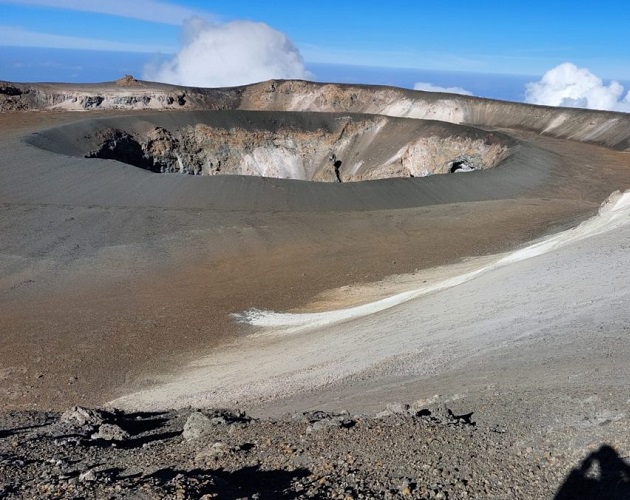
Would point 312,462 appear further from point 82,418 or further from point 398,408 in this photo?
point 82,418

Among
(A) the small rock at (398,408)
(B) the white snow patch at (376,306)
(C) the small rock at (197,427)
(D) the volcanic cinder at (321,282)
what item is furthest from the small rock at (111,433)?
(B) the white snow patch at (376,306)

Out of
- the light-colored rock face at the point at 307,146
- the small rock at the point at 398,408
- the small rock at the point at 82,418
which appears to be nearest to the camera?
the small rock at the point at 398,408

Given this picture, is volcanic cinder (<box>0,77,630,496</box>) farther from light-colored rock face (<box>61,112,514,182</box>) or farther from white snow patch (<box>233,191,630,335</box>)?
light-colored rock face (<box>61,112,514,182</box>)

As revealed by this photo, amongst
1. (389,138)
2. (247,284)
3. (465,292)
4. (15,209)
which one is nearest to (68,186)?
(15,209)

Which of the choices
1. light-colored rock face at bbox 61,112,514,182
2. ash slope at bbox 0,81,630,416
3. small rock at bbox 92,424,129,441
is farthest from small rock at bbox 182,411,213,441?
light-colored rock face at bbox 61,112,514,182

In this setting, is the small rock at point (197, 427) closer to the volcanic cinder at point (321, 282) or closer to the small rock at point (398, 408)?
the volcanic cinder at point (321, 282)

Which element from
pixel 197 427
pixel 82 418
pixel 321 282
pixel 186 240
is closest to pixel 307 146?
pixel 186 240
